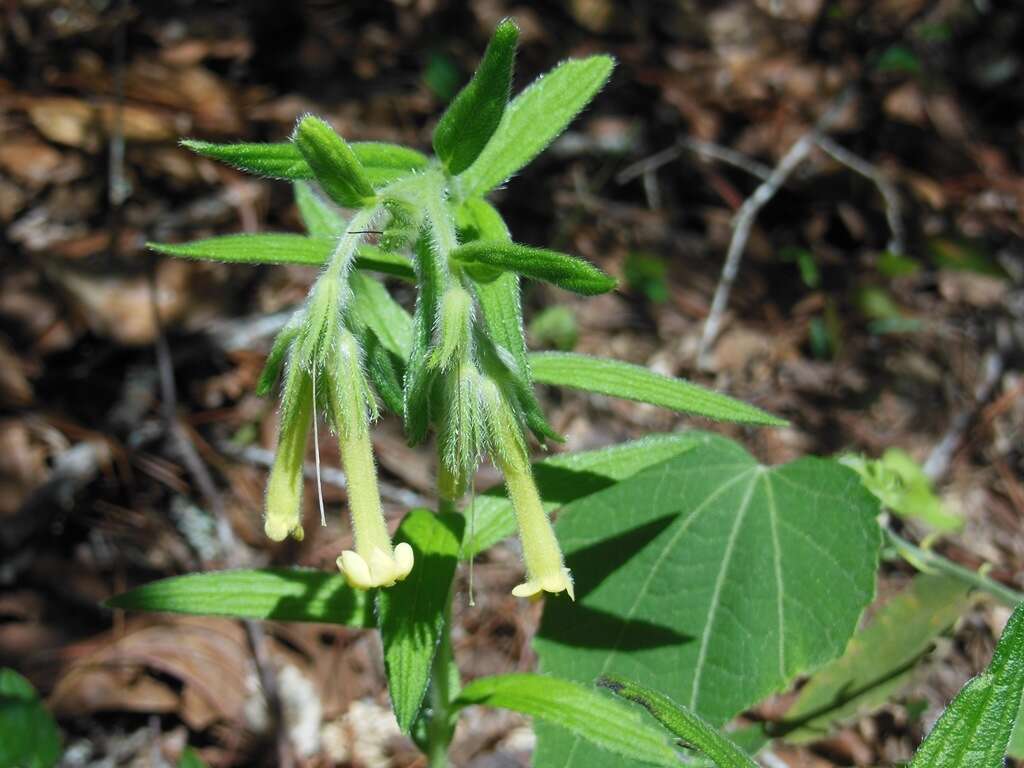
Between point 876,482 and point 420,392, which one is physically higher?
point 420,392

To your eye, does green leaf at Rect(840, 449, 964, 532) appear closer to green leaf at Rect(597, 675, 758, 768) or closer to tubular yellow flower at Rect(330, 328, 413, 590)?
green leaf at Rect(597, 675, 758, 768)

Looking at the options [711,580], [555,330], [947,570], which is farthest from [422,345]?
[555,330]

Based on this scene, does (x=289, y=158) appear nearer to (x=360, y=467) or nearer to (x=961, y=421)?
(x=360, y=467)

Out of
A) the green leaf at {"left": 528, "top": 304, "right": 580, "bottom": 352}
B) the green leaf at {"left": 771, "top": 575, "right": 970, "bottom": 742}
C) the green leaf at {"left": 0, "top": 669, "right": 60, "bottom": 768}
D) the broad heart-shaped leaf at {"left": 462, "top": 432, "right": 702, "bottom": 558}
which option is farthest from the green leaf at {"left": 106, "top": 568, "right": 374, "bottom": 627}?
the green leaf at {"left": 528, "top": 304, "right": 580, "bottom": 352}

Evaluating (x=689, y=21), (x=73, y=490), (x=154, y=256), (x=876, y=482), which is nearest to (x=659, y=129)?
(x=689, y=21)

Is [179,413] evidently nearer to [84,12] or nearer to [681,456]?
[681,456]

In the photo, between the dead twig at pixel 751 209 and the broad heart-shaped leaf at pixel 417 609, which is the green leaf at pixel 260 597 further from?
the dead twig at pixel 751 209
